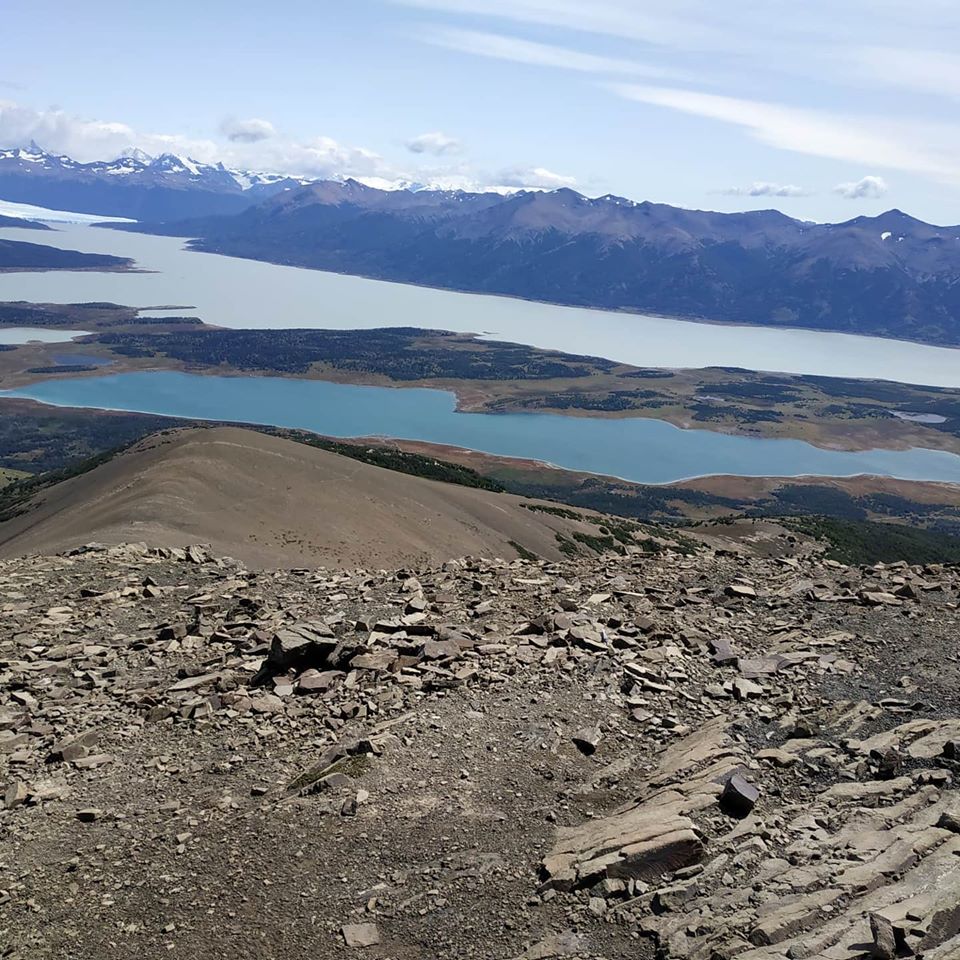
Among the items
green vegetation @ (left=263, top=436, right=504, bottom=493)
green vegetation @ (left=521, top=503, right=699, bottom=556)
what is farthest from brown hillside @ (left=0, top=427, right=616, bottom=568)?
green vegetation @ (left=263, top=436, right=504, bottom=493)

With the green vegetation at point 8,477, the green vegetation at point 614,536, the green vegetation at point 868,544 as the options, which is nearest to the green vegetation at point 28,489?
the green vegetation at point 8,477

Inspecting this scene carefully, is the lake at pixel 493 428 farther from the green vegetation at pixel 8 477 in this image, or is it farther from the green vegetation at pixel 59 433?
the green vegetation at pixel 8 477

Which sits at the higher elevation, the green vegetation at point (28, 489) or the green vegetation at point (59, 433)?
the green vegetation at point (28, 489)

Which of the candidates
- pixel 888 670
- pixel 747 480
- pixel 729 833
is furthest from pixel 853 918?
pixel 747 480

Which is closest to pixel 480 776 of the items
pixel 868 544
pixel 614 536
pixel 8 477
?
pixel 614 536

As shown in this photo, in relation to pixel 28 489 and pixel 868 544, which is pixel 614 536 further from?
pixel 28 489

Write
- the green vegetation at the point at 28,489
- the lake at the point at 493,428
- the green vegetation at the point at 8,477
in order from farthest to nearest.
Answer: the lake at the point at 493,428 < the green vegetation at the point at 8,477 < the green vegetation at the point at 28,489
